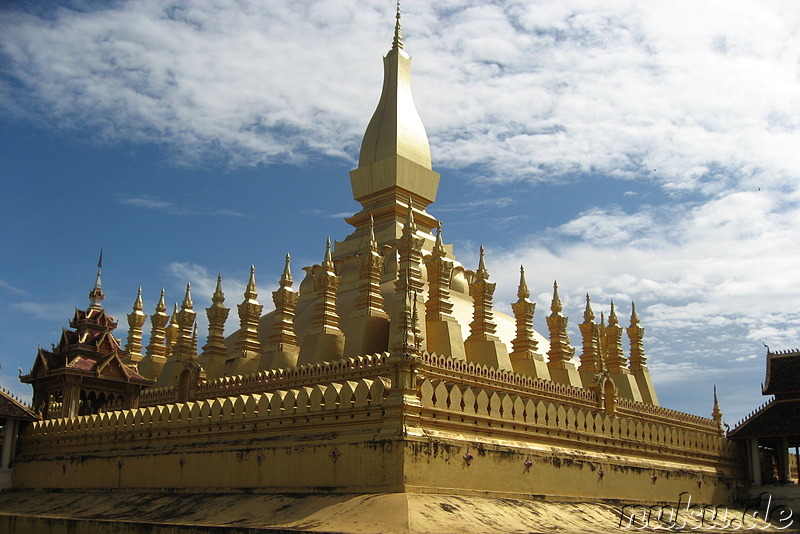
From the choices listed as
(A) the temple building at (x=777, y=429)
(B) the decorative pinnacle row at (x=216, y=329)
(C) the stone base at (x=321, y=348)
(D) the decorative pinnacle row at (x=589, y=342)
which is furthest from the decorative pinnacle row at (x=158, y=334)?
(A) the temple building at (x=777, y=429)

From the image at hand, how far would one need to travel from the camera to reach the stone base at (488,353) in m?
27.4

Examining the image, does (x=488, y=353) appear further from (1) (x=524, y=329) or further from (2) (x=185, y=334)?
(2) (x=185, y=334)

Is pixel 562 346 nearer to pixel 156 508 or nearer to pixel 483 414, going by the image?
pixel 483 414

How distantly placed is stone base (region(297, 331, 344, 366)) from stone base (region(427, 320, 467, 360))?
118 inches

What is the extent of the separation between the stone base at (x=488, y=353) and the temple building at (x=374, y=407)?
73 millimetres

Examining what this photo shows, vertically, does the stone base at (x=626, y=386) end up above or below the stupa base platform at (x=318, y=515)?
above

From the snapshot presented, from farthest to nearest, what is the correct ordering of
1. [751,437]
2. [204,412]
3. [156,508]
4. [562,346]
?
[562,346], [751,437], [204,412], [156,508]

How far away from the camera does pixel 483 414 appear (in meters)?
17.8

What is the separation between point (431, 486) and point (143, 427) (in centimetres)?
947

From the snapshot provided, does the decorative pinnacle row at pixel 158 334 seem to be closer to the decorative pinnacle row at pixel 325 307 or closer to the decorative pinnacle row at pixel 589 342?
the decorative pinnacle row at pixel 325 307

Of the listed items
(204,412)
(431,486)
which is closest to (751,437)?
(431,486)

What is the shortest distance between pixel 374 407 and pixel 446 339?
1027 cm

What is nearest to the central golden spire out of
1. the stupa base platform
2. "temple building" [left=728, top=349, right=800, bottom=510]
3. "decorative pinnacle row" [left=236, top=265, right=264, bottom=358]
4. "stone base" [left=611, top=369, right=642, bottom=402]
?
"decorative pinnacle row" [left=236, top=265, right=264, bottom=358]

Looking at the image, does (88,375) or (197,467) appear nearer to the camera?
(197,467)
